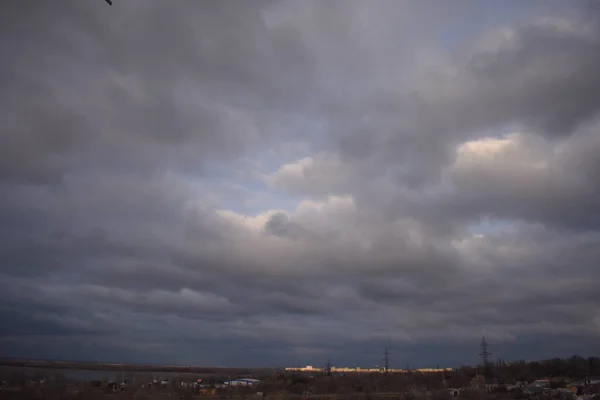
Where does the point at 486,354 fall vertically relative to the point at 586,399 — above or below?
above

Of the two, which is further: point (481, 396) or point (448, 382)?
point (448, 382)

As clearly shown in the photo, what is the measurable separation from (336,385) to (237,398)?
59289 mm

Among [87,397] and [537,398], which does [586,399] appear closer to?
[537,398]

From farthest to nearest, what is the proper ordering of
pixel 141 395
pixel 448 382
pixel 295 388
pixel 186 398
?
pixel 448 382
pixel 295 388
pixel 186 398
pixel 141 395

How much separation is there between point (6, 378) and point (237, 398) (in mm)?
45378

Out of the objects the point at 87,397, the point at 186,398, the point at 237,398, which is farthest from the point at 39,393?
the point at 237,398

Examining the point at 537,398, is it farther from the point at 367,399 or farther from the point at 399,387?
the point at 399,387

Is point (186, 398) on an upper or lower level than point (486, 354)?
lower

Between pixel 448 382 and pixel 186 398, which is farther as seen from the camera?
pixel 448 382

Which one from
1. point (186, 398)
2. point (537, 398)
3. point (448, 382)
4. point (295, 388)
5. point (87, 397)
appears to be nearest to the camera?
point (87, 397)

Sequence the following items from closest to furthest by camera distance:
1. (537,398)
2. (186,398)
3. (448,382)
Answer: (186,398) < (537,398) < (448,382)

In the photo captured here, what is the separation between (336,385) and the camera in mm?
163625

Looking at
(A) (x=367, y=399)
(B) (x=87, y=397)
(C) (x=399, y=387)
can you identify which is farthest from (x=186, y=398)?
(C) (x=399, y=387)

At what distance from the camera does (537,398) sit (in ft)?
364
